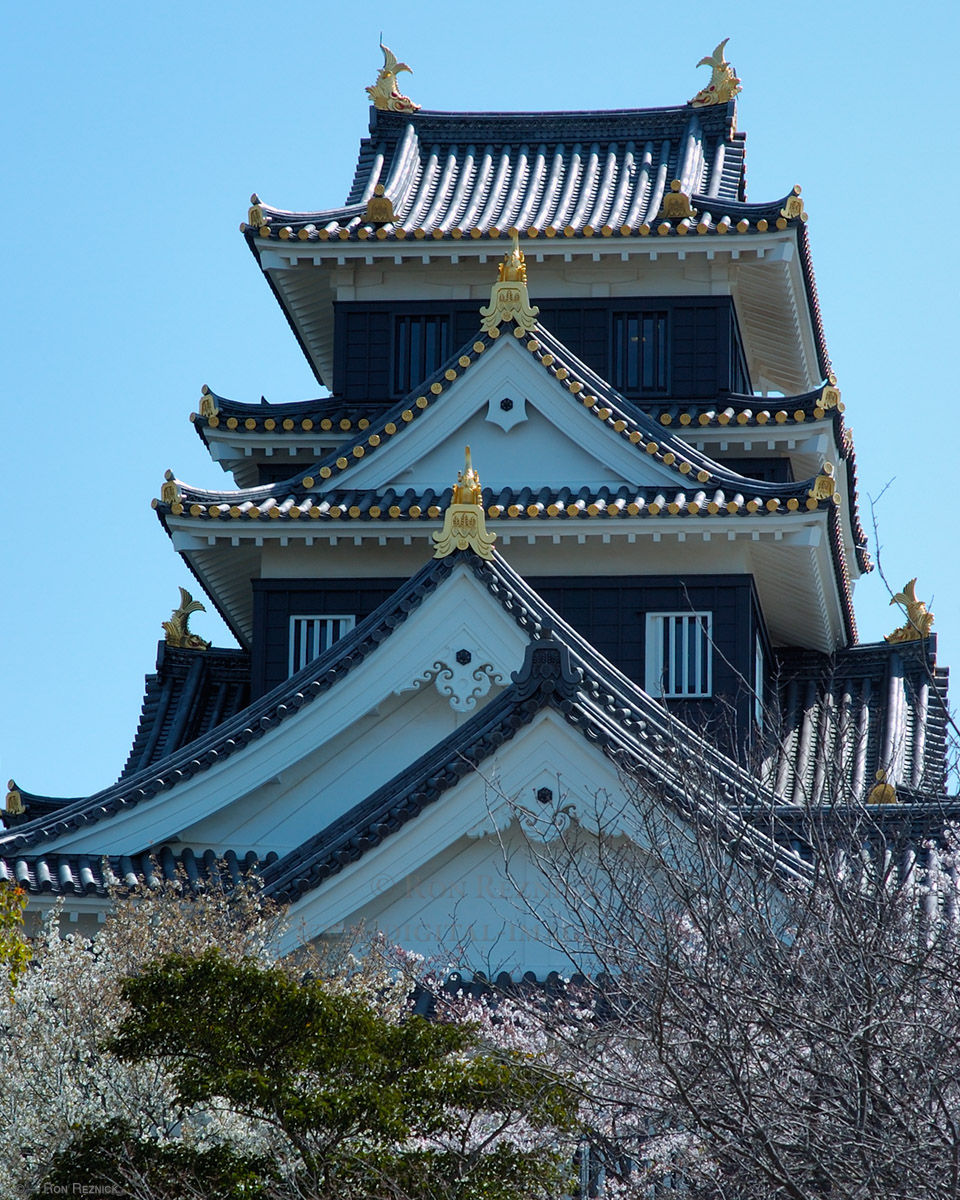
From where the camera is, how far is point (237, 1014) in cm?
1019

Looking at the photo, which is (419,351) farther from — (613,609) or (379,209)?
(613,609)

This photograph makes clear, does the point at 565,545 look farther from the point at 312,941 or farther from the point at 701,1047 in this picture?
the point at 701,1047

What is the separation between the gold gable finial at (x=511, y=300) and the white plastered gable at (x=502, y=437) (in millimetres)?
197

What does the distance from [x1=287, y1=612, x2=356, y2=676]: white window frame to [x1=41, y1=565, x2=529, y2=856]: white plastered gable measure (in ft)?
11.4

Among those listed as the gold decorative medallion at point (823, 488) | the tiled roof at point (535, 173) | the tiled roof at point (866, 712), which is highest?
the tiled roof at point (535, 173)

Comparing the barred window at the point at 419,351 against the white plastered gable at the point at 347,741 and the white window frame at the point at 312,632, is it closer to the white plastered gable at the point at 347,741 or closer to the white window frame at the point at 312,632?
the white window frame at the point at 312,632

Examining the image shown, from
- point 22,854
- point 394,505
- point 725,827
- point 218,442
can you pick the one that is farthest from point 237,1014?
point 218,442

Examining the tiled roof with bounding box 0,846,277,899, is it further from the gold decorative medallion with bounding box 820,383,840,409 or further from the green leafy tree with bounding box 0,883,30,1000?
the gold decorative medallion with bounding box 820,383,840,409

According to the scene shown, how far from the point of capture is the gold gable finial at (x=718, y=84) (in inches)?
1075

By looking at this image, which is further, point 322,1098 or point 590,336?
point 590,336

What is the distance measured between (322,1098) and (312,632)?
37.1ft

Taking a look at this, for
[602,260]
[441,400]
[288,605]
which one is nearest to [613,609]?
[441,400]

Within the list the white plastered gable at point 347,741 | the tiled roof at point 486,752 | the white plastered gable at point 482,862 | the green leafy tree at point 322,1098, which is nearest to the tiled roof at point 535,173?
the white plastered gable at point 347,741

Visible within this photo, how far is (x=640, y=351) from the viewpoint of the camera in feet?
Result: 78.0
